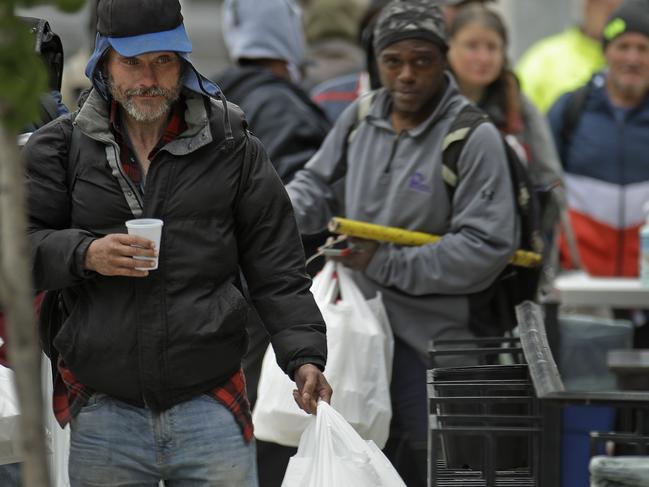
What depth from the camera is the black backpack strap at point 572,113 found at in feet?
25.2

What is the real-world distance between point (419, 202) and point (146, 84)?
5.03 ft

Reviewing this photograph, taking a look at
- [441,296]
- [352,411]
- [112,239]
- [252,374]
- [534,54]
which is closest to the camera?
[112,239]

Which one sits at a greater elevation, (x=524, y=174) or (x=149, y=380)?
(x=524, y=174)

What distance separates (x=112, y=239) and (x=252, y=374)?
7.38 ft

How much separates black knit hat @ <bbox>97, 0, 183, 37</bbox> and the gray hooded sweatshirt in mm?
1521

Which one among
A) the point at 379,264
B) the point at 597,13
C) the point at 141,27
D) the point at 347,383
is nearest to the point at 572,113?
the point at 597,13

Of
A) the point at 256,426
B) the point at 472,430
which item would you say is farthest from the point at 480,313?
the point at 472,430

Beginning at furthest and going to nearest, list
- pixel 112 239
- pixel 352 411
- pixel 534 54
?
pixel 534 54 → pixel 352 411 → pixel 112 239

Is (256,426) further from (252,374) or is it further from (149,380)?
(149,380)

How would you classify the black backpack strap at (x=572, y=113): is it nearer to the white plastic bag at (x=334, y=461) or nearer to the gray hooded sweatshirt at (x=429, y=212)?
the gray hooded sweatshirt at (x=429, y=212)

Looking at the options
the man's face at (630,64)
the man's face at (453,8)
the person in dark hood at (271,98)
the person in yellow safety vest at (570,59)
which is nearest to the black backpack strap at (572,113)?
the man's face at (630,64)

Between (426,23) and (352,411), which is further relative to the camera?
(426,23)

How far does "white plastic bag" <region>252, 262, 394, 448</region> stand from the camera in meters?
4.77

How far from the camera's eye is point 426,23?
5.17m
